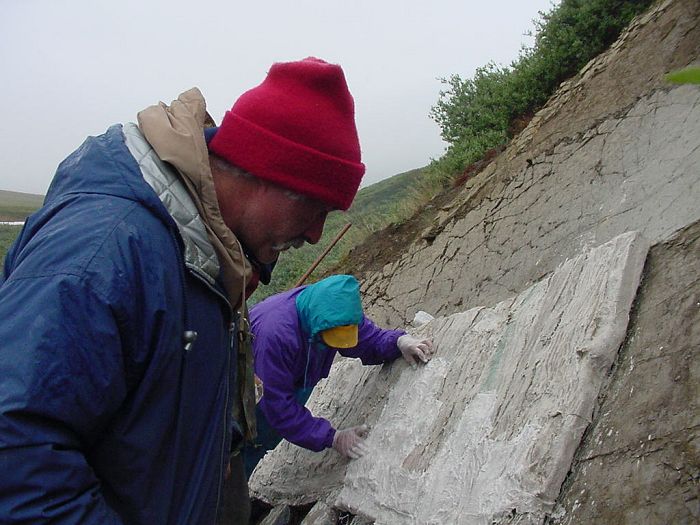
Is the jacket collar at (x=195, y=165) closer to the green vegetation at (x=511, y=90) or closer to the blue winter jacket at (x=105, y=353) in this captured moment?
the blue winter jacket at (x=105, y=353)

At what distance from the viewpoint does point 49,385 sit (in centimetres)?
129

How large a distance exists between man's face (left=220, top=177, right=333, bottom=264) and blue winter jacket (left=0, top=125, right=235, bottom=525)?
0.23 m

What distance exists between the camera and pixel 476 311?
3.43 metres

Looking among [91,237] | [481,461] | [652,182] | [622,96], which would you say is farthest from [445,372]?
[622,96]

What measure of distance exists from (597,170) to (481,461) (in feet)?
8.94

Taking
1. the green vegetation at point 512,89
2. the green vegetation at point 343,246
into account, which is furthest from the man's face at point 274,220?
the green vegetation at point 512,89

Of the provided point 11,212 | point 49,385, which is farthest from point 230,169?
point 11,212

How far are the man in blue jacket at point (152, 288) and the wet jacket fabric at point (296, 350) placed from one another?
3.32ft

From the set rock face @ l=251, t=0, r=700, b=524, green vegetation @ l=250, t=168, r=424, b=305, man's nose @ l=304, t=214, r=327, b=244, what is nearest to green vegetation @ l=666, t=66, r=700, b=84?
man's nose @ l=304, t=214, r=327, b=244

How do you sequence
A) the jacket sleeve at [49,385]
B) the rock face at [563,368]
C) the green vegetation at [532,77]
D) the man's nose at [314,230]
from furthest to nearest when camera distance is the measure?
the green vegetation at [532,77], the rock face at [563,368], the man's nose at [314,230], the jacket sleeve at [49,385]

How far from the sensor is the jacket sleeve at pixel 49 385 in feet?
4.17

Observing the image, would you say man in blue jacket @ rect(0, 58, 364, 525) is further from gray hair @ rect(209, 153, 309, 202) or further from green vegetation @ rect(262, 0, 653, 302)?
green vegetation @ rect(262, 0, 653, 302)

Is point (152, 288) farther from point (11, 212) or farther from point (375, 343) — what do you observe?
point (11, 212)

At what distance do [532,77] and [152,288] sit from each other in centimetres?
735
